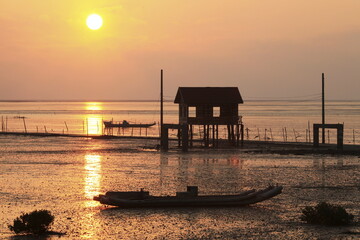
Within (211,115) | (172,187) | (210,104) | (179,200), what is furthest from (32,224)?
(211,115)

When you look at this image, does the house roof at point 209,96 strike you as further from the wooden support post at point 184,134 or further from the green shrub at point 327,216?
the green shrub at point 327,216

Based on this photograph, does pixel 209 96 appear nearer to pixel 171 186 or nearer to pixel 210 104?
pixel 210 104

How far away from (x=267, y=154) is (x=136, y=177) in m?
18.4

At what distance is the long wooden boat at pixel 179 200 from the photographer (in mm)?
24016

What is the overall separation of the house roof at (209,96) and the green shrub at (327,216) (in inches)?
1527

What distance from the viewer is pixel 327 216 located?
68.4 ft

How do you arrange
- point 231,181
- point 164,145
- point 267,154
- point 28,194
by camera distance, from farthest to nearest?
1. point 164,145
2. point 267,154
3. point 231,181
4. point 28,194

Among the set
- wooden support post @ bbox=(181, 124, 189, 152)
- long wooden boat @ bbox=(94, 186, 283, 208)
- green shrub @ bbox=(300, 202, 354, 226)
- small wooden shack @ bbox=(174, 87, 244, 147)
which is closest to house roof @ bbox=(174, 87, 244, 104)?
small wooden shack @ bbox=(174, 87, 244, 147)

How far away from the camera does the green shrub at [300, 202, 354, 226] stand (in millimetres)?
20797

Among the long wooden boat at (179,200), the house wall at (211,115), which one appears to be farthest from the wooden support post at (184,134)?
the long wooden boat at (179,200)

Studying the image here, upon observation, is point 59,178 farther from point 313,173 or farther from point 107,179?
point 313,173

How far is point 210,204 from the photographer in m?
24.1

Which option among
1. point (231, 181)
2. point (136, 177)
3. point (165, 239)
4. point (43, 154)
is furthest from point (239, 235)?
point (43, 154)

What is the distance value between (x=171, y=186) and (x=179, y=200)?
769 cm
